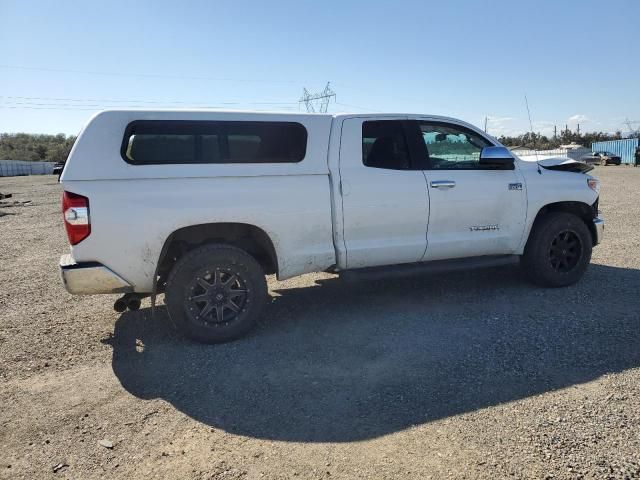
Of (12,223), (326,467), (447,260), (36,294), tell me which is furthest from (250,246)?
(12,223)

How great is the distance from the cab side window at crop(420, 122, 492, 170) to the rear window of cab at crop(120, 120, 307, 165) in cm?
144

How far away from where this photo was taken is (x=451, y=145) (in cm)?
532

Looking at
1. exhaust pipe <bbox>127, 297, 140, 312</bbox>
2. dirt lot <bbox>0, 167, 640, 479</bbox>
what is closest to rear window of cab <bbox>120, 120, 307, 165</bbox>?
exhaust pipe <bbox>127, 297, 140, 312</bbox>

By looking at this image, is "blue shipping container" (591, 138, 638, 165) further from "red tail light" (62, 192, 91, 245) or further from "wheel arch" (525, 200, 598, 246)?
"red tail light" (62, 192, 91, 245)

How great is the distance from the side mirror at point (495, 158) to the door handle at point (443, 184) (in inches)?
17.6

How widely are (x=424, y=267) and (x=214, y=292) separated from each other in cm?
220

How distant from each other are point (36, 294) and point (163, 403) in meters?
3.79

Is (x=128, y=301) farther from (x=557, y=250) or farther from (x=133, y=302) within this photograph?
(x=557, y=250)

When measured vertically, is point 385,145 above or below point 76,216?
above

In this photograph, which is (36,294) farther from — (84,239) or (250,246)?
(250,246)

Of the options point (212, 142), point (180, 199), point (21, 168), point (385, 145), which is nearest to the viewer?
point (180, 199)

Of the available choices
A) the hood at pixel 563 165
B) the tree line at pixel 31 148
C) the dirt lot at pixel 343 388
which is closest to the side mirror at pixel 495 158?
the hood at pixel 563 165

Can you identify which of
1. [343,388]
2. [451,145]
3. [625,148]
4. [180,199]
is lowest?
[343,388]

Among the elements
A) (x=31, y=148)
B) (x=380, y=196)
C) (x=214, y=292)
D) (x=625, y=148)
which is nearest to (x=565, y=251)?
(x=380, y=196)
